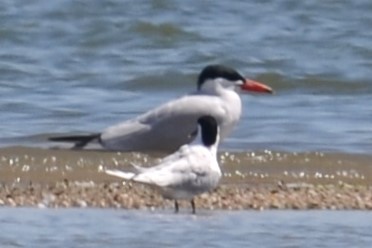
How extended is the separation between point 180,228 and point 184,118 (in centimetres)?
267

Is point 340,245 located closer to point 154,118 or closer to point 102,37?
point 154,118

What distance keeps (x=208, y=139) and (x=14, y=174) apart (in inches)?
74.2

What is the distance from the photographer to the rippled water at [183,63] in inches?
530

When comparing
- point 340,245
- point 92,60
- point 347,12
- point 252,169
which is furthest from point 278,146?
point 347,12

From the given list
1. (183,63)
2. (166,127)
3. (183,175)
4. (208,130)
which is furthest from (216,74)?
(183,63)

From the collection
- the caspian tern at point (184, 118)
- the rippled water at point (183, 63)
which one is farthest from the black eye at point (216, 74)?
the rippled water at point (183, 63)

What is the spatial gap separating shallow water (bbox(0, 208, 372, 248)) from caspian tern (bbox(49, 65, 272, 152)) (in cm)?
176

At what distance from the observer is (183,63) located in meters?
17.2

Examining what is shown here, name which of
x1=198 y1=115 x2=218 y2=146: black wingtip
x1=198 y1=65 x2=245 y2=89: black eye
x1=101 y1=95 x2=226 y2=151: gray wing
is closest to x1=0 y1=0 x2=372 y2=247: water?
x1=101 y1=95 x2=226 y2=151: gray wing

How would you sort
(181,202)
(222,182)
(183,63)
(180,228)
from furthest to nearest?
(183,63) → (222,182) → (181,202) → (180,228)

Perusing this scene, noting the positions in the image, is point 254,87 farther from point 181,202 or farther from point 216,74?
point 181,202

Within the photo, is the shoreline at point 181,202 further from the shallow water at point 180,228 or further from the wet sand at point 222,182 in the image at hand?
the shallow water at point 180,228

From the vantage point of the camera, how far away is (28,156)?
40.3ft

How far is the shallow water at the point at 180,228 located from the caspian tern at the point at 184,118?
69.4 inches
